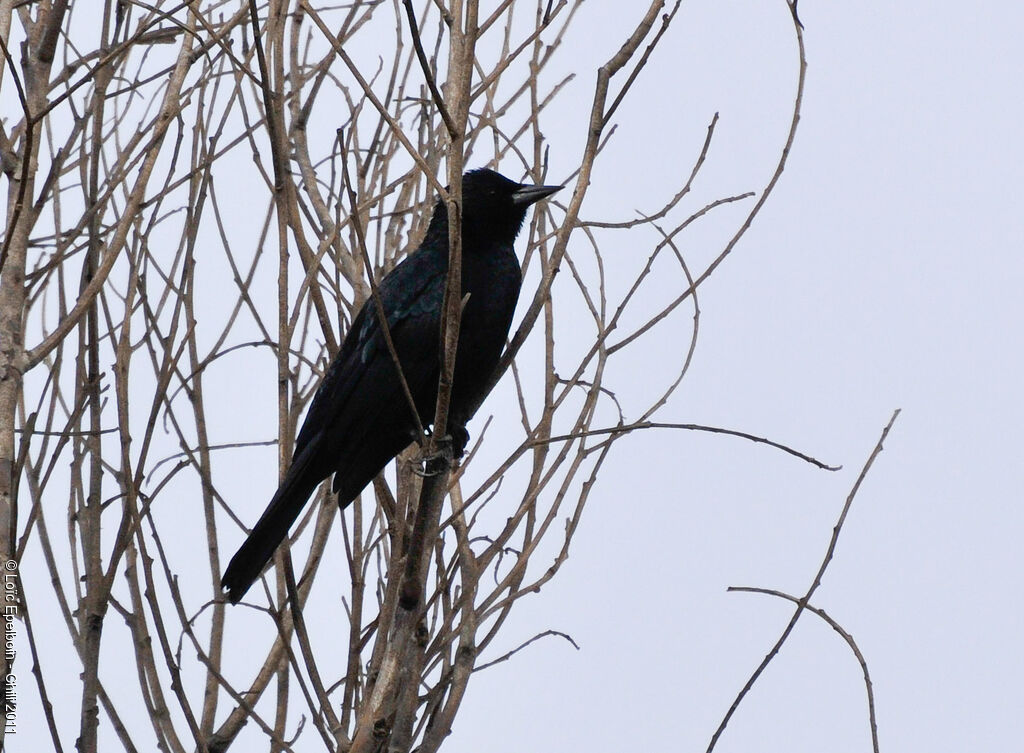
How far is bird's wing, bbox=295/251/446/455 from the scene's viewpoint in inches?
161

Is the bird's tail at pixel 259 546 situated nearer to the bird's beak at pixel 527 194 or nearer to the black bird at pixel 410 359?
the black bird at pixel 410 359

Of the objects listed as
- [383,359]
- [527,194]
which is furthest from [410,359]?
[527,194]

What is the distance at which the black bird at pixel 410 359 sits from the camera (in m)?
3.95

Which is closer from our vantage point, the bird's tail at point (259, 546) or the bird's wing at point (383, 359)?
the bird's tail at point (259, 546)

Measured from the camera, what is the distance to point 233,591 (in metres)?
3.52

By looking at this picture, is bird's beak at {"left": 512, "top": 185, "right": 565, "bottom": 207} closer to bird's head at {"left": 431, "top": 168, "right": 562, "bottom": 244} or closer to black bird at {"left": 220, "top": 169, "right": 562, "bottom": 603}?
black bird at {"left": 220, "top": 169, "right": 562, "bottom": 603}

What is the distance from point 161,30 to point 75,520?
1.54m

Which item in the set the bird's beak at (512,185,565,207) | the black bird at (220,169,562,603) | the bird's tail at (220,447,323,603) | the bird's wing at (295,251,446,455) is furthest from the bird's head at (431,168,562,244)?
the bird's tail at (220,447,323,603)

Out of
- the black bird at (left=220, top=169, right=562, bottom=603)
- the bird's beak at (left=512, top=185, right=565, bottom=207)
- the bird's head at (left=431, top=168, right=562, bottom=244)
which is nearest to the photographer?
the black bird at (left=220, top=169, right=562, bottom=603)

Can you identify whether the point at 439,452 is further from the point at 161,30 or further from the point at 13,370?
the point at 161,30

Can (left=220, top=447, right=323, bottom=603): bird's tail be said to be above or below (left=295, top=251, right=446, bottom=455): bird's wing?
below

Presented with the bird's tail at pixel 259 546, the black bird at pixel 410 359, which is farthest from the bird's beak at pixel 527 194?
the bird's tail at pixel 259 546

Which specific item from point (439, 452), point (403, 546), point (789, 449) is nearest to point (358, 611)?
point (403, 546)

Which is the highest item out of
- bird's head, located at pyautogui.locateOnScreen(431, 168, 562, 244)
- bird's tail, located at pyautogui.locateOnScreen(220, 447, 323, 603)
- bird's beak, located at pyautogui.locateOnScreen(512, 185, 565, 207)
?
bird's head, located at pyautogui.locateOnScreen(431, 168, 562, 244)
